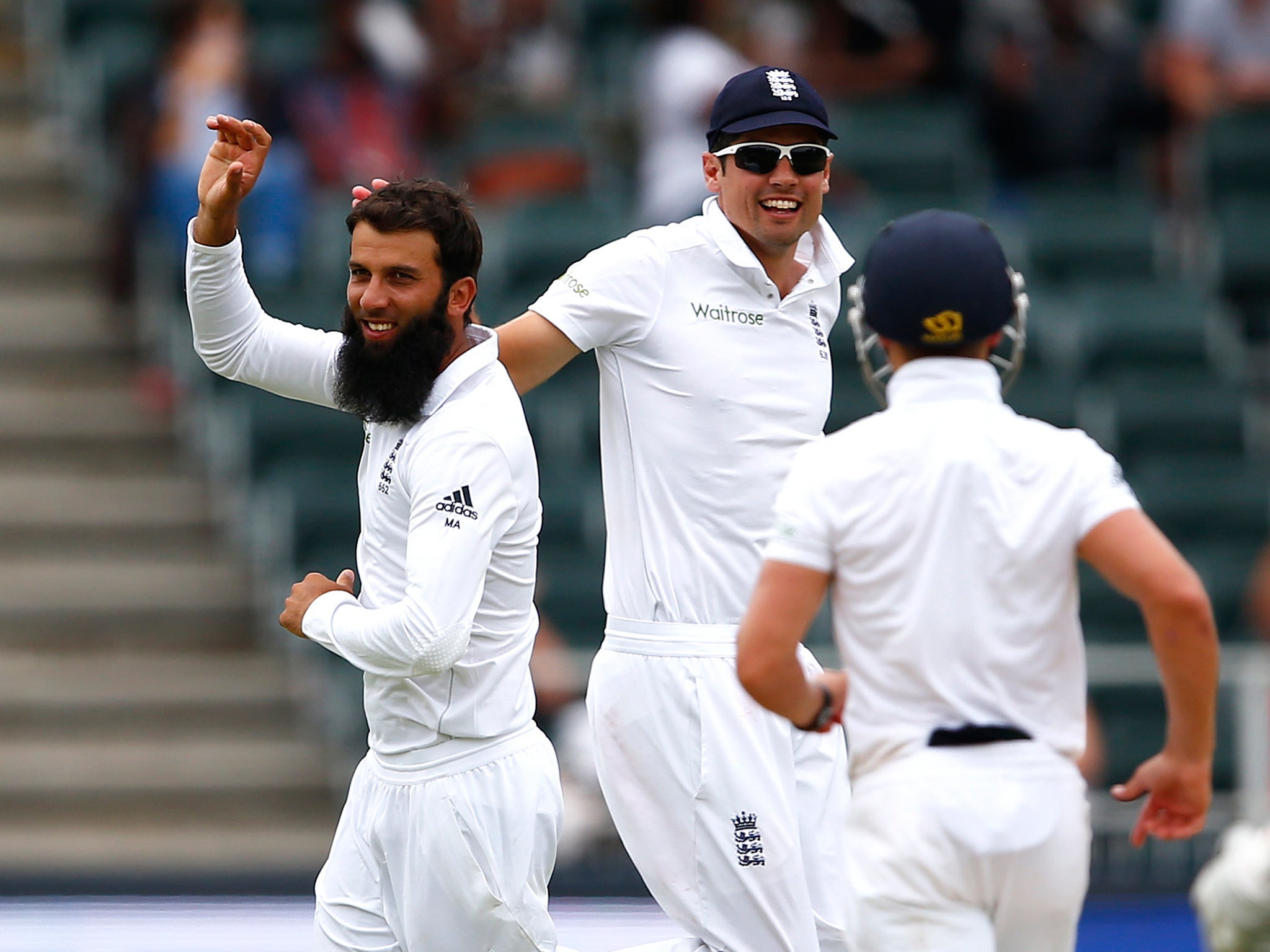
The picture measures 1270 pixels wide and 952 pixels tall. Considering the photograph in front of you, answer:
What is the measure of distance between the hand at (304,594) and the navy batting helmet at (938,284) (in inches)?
53.3

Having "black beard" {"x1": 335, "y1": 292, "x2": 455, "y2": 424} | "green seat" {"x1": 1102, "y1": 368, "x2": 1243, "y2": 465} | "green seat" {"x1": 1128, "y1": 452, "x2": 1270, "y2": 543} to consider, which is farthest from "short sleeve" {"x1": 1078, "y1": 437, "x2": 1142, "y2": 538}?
"green seat" {"x1": 1102, "y1": 368, "x2": 1243, "y2": 465}

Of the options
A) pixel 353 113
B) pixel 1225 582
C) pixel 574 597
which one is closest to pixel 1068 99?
pixel 1225 582

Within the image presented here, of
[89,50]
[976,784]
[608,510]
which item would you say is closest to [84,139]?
[89,50]

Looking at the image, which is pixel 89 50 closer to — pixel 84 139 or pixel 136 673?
pixel 84 139

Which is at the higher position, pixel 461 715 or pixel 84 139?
pixel 84 139

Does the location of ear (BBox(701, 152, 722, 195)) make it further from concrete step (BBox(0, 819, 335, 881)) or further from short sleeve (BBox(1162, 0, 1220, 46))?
short sleeve (BBox(1162, 0, 1220, 46))

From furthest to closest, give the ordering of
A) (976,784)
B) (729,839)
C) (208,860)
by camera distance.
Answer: (208,860), (729,839), (976,784)

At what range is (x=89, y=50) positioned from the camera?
39.2 feet

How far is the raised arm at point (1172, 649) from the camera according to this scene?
3.54 meters

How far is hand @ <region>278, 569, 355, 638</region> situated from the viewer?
4.41 m

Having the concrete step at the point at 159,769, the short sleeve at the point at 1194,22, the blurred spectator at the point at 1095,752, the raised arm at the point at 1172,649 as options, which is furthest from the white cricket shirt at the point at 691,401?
the short sleeve at the point at 1194,22

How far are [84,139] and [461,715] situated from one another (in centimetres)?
858

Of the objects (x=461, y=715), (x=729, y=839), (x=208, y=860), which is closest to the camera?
(x=461, y=715)

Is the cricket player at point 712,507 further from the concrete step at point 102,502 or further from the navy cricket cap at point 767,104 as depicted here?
the concrete step at point 102,502
